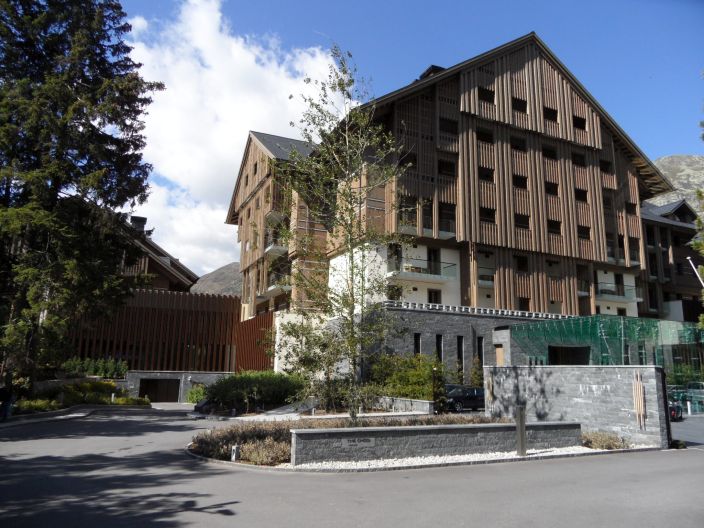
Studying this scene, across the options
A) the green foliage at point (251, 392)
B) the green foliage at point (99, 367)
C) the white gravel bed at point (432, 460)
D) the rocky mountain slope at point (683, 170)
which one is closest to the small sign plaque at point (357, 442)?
the white gravel bed at point (432, 460)

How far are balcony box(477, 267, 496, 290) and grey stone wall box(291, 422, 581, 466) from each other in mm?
19988

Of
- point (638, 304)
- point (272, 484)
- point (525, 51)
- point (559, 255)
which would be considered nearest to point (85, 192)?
point (272, 484)

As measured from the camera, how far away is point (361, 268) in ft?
43.9

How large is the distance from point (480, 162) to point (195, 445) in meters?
27.6

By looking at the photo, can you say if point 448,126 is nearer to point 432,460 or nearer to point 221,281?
point 432,460

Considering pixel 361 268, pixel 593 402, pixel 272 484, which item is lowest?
pixel 272 484

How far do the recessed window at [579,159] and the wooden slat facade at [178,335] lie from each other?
1024 inches

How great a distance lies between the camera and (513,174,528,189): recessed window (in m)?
36.2

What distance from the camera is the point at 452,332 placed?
29531 mm

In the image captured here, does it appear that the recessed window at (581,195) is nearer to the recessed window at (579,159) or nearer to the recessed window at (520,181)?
the recessed window at (579,159)

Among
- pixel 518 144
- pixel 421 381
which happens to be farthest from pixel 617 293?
pixel 421 381

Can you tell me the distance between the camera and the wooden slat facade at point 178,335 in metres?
37.6

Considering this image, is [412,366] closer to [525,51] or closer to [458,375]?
[458,375]

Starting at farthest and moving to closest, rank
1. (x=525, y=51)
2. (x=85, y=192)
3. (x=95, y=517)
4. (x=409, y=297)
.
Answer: (x=525, y=51)
(x=409, y=297)
(x=85, y=192)
(x=95, y=517)
